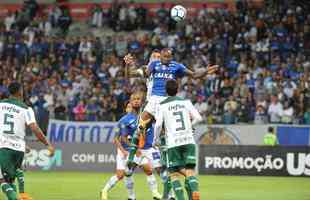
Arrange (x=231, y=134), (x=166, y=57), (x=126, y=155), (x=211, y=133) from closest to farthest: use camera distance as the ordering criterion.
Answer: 1. (x=166, y=57)
2. (x=126, y=155)
3. (x=231, y=134)
4. (x=211, y=133)

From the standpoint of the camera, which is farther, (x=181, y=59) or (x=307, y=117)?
(x=181, y=59)

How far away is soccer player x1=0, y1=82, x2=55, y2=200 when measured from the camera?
14031mm

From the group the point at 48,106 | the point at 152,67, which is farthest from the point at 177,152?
the point at 48,106

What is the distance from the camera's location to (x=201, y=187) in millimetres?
22375

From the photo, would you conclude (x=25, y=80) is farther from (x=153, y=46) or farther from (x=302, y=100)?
(x=302, y=100)

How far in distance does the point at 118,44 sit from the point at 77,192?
55.6 feet

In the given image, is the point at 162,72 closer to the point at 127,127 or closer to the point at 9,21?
the point at 127,127

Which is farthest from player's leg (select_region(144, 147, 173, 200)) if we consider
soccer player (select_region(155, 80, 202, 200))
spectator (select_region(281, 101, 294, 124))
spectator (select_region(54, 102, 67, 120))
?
spectator (select_region(54, 102, 67, 120))

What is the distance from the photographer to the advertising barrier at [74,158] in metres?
30.0

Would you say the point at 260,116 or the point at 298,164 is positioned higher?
the point at 260,116

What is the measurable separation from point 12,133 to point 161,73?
415 centimetres

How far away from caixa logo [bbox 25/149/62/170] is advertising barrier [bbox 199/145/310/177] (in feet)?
18.9

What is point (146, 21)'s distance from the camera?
127 ft

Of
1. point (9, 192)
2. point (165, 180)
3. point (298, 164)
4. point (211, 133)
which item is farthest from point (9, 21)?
point (9, 192)
